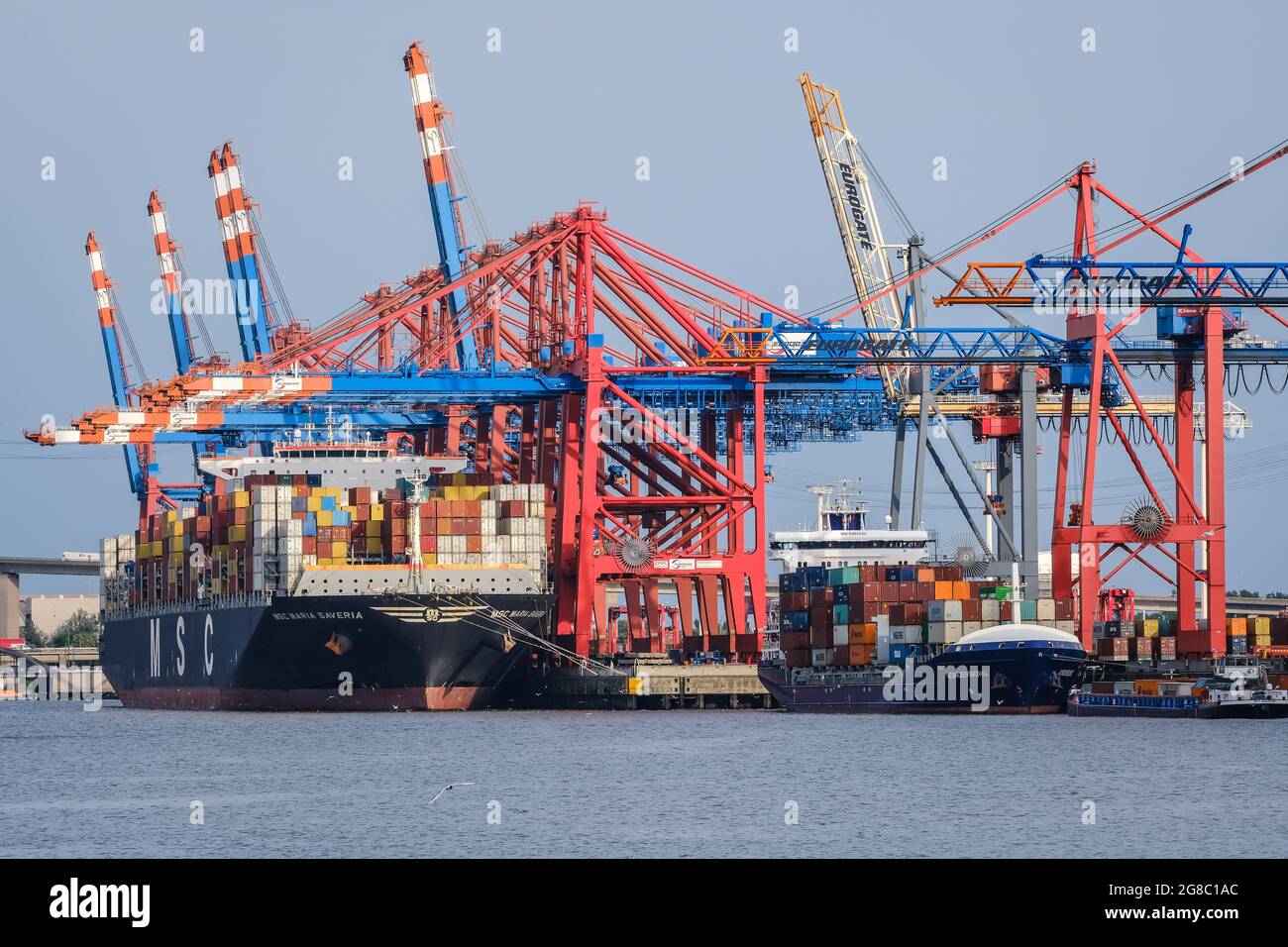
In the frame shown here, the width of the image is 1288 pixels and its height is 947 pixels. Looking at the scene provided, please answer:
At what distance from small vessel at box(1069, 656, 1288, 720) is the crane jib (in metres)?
32.2

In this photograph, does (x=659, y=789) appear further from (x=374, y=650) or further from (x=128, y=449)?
(x=128, y=449)

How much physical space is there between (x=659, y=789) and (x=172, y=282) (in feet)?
261

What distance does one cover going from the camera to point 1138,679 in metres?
70.0

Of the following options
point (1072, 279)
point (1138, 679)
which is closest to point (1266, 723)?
point (1138, 679)

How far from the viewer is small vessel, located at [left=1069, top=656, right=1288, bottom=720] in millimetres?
65125

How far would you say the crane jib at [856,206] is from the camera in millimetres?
96312

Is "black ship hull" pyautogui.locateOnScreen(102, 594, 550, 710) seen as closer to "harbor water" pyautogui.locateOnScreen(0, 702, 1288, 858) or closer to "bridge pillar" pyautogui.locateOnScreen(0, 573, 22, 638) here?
"harbor water" pyautogui.locateOnScreen(0, 702, 1288, 858)

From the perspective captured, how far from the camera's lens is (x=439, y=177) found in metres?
90.0

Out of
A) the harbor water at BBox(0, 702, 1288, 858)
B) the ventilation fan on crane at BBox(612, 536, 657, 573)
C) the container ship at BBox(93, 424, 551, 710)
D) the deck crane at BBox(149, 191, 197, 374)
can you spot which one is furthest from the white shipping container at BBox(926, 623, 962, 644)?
the deck crane at BBox(149, 191, 197, 374)

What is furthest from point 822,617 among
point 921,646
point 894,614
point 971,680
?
point 971,680
